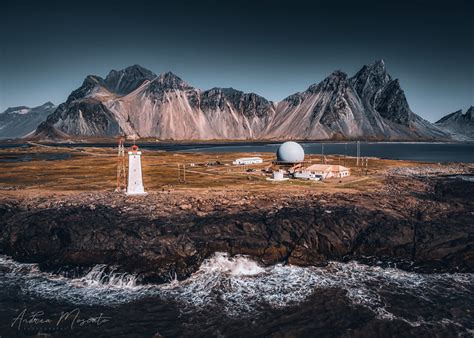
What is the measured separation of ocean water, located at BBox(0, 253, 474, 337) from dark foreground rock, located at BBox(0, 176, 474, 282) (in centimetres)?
213

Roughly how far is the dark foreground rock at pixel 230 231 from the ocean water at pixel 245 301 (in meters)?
2.13

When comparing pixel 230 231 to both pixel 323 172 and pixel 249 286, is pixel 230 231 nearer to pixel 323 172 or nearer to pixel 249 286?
pixel 249 286

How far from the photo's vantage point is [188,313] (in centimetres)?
2781

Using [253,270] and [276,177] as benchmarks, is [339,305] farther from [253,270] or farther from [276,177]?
[276,177]

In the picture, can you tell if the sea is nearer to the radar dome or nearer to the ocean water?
the ocean water

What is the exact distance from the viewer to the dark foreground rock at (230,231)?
37.1 meters

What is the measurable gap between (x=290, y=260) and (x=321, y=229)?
24.0 feet

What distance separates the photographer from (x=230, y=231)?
42.0 metres

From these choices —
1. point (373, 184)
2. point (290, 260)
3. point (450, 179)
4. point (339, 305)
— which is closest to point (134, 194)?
point (290, 260)

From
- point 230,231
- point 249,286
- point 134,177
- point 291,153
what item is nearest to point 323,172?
point 291,153

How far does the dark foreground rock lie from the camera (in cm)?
3712

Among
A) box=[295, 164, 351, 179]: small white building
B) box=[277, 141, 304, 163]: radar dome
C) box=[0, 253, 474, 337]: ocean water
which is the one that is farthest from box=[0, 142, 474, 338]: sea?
box=[277, 141, 304, 163]: radar dome

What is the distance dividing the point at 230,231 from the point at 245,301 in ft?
42.6

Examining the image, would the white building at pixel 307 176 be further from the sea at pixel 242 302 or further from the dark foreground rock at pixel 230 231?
the sea at pixel 242 302
